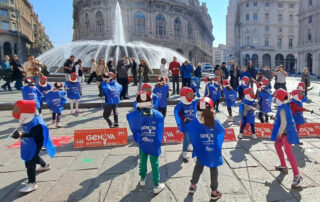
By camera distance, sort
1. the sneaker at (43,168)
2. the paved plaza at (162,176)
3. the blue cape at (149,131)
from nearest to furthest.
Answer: the paved plaza at (162,176) < the blue cape at (149,131) < the sneaker at (43,168)

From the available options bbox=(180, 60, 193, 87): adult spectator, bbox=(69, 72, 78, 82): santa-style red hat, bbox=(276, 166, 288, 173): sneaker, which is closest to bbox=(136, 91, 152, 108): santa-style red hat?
bbox=(276, 166, 288, 173): sneaker

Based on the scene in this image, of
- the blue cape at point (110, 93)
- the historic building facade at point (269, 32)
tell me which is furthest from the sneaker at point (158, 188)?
the historic building facade at point (269, 32)

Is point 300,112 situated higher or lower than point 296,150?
higher

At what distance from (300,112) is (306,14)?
51.8 m

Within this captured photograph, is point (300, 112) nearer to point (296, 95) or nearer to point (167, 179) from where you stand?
point (296, 95)

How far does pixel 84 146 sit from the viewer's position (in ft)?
17.9

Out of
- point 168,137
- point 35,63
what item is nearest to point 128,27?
point 35,63

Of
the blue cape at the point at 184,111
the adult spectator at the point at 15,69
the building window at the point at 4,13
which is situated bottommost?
the blue cape at the point at 184,111

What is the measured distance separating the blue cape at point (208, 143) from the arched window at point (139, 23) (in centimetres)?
5344

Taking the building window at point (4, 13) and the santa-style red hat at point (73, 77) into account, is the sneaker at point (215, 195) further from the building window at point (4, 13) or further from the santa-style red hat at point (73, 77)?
the building window at point (4, 13)

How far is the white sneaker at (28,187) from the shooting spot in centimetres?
355

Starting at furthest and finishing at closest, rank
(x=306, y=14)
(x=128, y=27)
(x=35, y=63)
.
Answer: (x=128, y=27) → (x=306, y=14) → (x=35, y=63)

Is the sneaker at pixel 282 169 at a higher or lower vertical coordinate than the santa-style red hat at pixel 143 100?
lower

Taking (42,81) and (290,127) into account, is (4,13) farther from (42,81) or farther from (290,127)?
(290,127)
